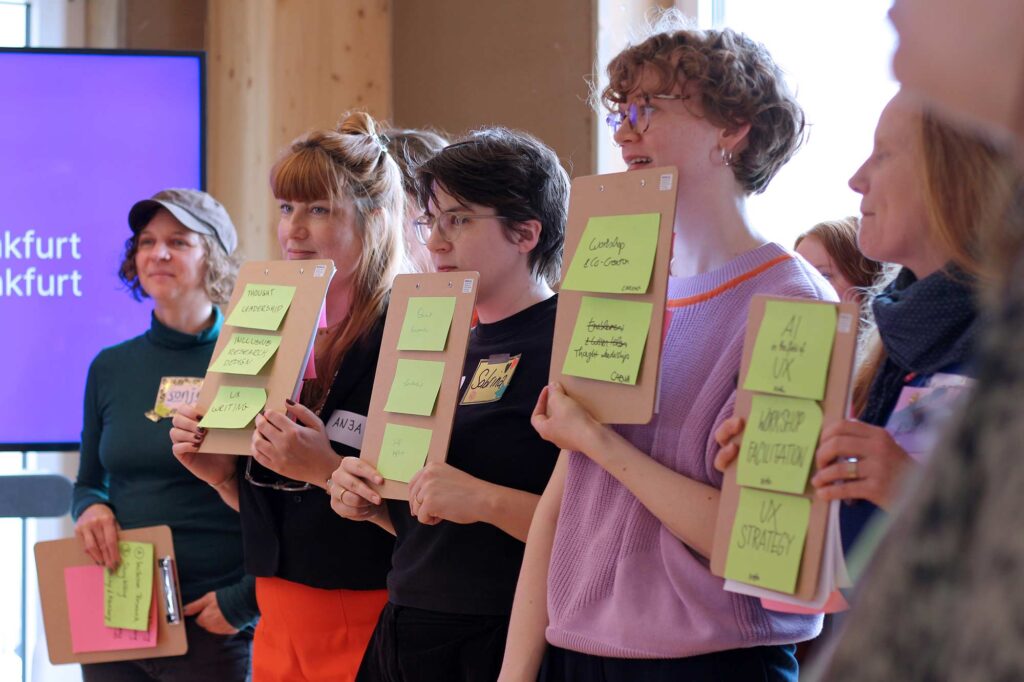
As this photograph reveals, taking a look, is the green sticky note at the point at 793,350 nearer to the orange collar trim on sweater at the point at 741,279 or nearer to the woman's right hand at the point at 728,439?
the woman's right hand at the point at 728,439

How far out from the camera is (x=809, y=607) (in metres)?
1.11

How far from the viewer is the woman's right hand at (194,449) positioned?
2.01m

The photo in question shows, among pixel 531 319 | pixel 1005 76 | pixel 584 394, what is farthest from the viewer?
pixel 531 319

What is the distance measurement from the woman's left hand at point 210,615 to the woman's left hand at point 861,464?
1834 millimetres

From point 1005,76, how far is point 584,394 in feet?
3.46

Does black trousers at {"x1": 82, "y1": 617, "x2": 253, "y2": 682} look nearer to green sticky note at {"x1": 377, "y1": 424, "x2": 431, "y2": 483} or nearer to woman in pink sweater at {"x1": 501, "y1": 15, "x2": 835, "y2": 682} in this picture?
green sticky note at {"x1": 377, "y1": 424, "x2": 431, "y2": 483}

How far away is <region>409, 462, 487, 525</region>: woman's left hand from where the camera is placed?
1565 millimetres

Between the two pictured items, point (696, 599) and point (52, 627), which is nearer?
point (696, 599)

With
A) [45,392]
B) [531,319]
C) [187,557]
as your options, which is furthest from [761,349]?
[45,392]

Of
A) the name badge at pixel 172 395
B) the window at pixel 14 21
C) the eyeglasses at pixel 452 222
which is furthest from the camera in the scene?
the window at pixel 14 21

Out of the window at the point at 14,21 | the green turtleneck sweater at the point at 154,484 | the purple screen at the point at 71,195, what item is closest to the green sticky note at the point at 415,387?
the green turtleneck sweater at the point at 154,484

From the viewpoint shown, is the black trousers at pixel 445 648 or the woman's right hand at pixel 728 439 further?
the black trousers at pixel 445 648

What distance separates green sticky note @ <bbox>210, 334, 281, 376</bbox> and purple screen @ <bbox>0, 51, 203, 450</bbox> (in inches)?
53.1

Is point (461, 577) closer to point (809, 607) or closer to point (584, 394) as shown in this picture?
point (584, 394)
